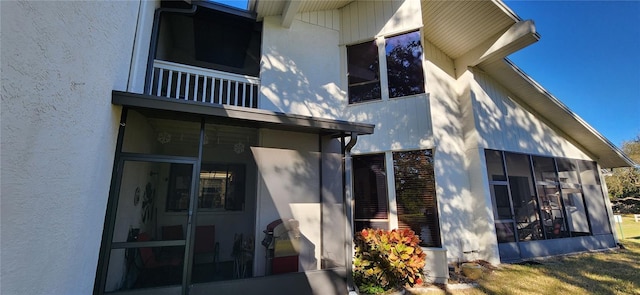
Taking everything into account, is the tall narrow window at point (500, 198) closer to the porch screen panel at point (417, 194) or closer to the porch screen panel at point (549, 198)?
the porch screen panel at point (549, 198)

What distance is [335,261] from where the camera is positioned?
4.64 m

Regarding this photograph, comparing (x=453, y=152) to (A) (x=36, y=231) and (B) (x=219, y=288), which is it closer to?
(B) (x=219, y=288)

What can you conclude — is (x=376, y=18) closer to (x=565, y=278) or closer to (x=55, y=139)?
(x=55, y=139)

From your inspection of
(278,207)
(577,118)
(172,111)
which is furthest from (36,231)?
(577,118)

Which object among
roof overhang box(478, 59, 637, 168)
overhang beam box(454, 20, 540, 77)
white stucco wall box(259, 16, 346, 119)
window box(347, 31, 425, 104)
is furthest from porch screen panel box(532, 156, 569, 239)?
white stucco wall box(259, 16, 346, 119)

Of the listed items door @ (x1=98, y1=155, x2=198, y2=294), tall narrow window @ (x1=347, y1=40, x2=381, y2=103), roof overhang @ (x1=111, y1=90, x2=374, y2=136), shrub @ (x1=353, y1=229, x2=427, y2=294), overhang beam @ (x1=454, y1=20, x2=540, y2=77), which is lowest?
shrub @ (x1=353, y1=229, x2=427, y2=294)

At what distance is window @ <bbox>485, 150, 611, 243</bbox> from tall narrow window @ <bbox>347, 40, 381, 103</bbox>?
3922mm

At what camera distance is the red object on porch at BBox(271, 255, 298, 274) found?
4.39 meters

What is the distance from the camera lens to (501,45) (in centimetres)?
713

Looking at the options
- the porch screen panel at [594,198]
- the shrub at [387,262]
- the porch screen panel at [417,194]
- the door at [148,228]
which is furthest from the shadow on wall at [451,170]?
the porch screen panel at [594,198]

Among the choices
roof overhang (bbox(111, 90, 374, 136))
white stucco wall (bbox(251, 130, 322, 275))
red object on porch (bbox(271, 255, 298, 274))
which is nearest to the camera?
roof overhang (bbox(111, 90, 374, 136))

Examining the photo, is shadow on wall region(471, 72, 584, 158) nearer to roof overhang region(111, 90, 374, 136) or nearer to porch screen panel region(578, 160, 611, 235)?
porch screen panel region(578, 160, 611, 235)

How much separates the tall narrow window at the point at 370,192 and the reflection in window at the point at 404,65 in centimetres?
192

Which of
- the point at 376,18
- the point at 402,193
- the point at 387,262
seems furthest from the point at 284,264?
the point at 376,18
